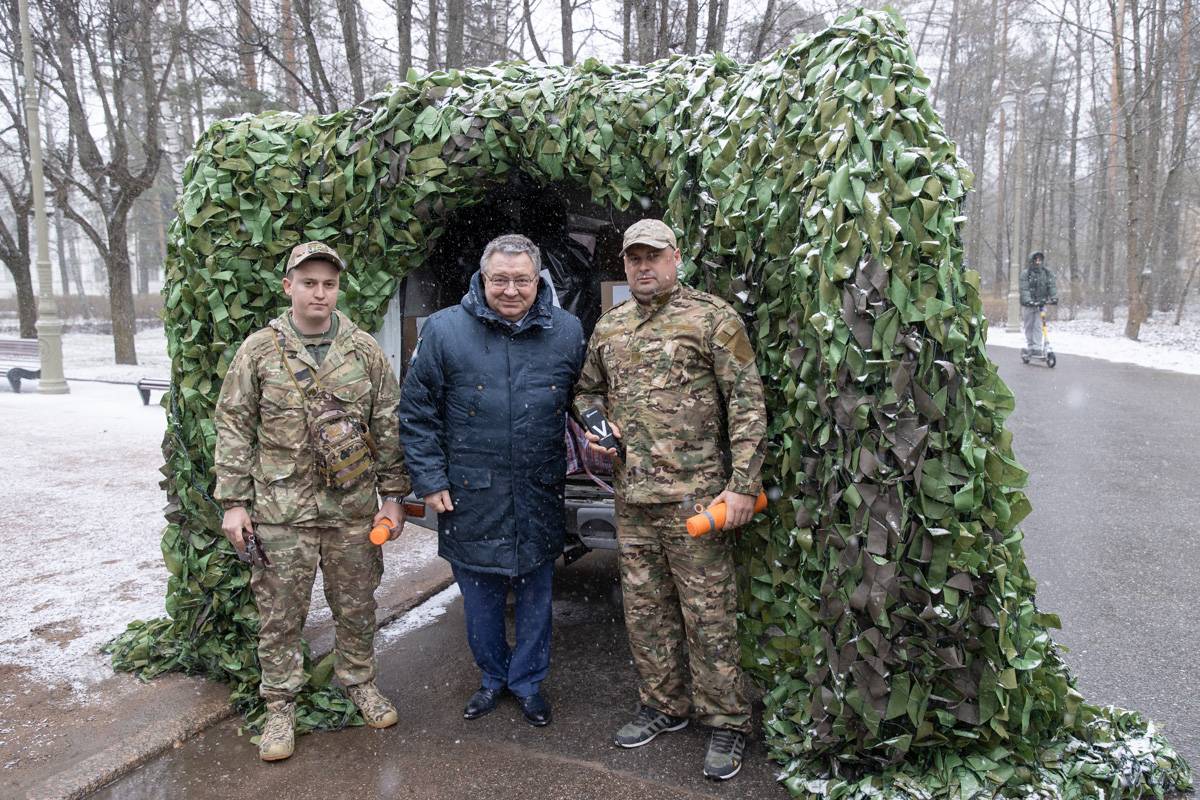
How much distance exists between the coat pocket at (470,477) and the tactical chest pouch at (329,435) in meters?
0.36

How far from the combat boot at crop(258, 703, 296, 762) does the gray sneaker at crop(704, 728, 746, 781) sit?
1583mm

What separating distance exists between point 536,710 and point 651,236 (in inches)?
76.8

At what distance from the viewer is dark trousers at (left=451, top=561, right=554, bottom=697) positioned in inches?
132

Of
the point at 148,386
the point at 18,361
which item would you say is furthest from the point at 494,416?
the point at 18,361

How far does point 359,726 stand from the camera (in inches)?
130

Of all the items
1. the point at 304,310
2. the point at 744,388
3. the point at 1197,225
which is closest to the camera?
the point at 744,388

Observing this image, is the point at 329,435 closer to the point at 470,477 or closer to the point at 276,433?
the point at 276,433

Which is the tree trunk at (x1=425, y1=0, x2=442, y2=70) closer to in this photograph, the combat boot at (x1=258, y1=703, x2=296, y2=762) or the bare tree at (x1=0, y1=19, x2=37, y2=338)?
the combat boot at (x1=258, y1=703, x2=296, y2=762)

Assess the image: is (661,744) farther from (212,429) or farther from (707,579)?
(212,429)

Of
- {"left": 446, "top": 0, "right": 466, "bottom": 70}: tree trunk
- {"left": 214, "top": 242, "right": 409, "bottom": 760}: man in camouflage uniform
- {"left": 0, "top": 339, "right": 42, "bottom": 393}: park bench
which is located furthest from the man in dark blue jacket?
{"left": 0, "top": 339, "right": 42, "bottom": 393}: park bench

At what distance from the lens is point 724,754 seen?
9.59 ft

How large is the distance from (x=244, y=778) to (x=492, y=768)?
896mm

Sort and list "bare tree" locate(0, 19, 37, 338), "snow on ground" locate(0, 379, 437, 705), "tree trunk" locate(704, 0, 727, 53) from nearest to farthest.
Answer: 1. "snow on ground" locate(0, 379, 437, 705)
2. "tree trunk" locate(704, 0, 727, 53)
3. "bare tree" locate(0, 19, 37, 338)

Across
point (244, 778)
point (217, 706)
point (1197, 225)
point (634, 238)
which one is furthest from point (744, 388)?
point (1197, 225)
